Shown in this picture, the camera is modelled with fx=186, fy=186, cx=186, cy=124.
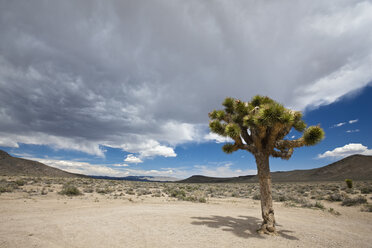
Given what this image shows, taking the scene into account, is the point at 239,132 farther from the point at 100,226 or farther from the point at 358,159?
the point at 358,159

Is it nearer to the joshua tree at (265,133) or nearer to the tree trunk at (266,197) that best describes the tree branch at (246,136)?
the joshua tree at (265,133)

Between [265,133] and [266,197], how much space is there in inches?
105

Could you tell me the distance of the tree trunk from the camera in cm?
752

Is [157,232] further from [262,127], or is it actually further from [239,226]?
[262,127]

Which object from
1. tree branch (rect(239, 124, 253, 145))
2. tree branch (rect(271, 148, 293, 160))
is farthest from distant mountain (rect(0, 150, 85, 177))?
tree branch (rect(271, 148, 293, 160))

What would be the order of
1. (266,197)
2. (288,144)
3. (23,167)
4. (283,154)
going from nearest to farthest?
1. (266,197)
2. (288,144)
3. (283,154)
4. (23,167)

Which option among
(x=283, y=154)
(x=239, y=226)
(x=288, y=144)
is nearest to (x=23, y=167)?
(x=239, y=226)

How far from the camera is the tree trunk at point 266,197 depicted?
7.52 meters

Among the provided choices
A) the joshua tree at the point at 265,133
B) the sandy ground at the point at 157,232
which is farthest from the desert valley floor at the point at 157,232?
the joshua tree at the point at 265,133

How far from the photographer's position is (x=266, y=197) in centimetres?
773

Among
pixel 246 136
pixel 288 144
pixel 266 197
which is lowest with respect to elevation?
pixel 266 197

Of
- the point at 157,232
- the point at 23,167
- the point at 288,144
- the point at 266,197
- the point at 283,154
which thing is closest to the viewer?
the point at 157,232

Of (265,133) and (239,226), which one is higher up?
(265,133)

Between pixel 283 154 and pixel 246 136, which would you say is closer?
pixel 283 154
